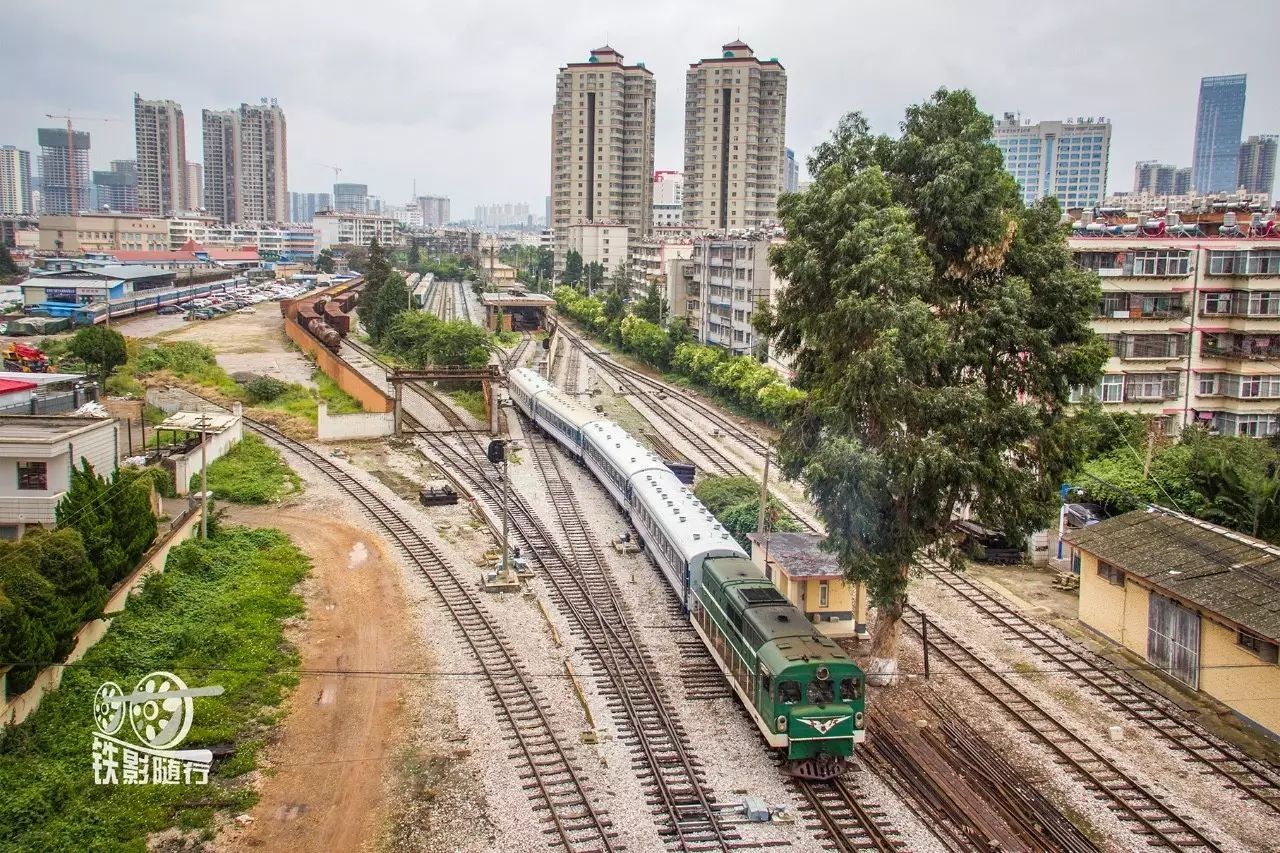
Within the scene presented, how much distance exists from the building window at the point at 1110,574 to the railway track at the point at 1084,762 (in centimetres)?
360

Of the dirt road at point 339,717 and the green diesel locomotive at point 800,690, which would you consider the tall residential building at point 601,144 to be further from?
the green diesel locomotive at point 800,690

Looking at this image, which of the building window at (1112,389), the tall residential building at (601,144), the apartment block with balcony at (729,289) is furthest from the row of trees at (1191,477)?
the tall residential building at (601,144)

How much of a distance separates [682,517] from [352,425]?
2196 cm

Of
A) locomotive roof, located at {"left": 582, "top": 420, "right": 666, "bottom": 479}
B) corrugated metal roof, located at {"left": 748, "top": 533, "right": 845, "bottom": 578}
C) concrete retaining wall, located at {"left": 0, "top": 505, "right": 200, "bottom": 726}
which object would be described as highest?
locomotive roof, located at {"left": 582, "top": 420, "right": 666, "bottom": 479}

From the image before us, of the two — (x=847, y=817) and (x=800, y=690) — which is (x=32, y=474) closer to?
(x=800, y=690)

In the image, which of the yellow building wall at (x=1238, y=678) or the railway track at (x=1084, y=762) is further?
the yellow building wall at (x=1238, y=678)

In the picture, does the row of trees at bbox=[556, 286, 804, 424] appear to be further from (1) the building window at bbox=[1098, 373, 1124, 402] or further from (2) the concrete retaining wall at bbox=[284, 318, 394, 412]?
(2) the concrete retaining wall at bbox=[284, 318, 394, 412]

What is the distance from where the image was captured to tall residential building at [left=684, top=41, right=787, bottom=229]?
13038cm

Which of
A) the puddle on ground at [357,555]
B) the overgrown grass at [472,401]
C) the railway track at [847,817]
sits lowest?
the railway track at [847,817]

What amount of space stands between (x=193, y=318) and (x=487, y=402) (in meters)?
48.5

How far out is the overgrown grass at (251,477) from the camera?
32.7 meters

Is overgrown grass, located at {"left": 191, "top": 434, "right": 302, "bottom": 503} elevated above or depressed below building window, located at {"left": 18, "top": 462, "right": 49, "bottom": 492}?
below

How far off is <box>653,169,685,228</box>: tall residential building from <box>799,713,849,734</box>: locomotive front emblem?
137 m

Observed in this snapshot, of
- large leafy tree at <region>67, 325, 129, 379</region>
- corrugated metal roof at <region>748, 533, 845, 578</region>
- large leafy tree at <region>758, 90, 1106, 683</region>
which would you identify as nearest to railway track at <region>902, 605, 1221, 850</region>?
large leafy tree at <region>758, 90, 1106, 683</region>
